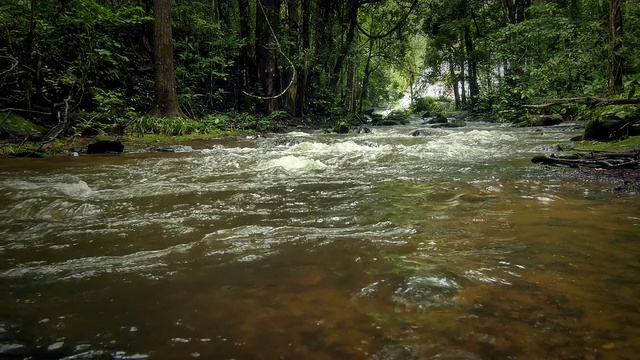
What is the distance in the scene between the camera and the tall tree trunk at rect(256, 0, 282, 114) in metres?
13.7

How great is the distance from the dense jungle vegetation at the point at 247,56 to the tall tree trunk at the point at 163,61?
27mm

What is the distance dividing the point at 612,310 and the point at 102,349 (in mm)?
1802

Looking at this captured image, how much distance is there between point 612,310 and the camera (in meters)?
1.36

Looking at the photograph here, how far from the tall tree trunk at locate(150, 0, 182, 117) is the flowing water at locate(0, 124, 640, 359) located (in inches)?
270

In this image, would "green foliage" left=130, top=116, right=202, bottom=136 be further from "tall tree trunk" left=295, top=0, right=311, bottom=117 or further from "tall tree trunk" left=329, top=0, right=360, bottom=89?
"tall tree trunk" left=329, top=0, right=360, bottom=89

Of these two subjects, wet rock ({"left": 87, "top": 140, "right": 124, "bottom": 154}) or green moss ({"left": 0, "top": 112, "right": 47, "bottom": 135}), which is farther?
green moss ({"left": 0, "top": 112, "right": 47, "bottom": 135})

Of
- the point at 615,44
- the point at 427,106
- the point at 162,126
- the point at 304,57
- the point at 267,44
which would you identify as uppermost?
the point at 267,44

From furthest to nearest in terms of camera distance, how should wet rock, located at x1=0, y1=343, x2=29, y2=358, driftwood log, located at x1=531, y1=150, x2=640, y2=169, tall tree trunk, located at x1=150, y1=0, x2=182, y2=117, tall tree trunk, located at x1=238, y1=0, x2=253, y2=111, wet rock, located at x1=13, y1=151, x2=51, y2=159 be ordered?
1. tall tree trunk, located at x1=238, y1=0, x2=253, y2=111
2. tall tree trunk, located at x1=150, y1=0, x2=182, y2=117
3. wet rock, located at x1=13, y1=151, x2=51, y2=159
4. driftwood log, located at x1=531, y1=150, x2=640, y2=169
5. wet rock, located at x1=0, y1=343, x2=29, y2=358

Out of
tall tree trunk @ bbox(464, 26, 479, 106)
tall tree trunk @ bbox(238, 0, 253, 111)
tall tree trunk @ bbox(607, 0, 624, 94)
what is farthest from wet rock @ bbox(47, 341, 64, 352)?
tall tree trunk @ bbox(464, 26, 479, 106)

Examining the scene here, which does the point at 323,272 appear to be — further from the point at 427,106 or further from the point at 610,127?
the point at 427,106

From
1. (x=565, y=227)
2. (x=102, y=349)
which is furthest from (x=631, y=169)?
(x=102, y=349)

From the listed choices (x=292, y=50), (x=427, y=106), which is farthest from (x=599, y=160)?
(x=427, y=106)

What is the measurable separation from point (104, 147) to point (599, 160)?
7.65 meters

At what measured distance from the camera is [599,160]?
4207 millimetres
